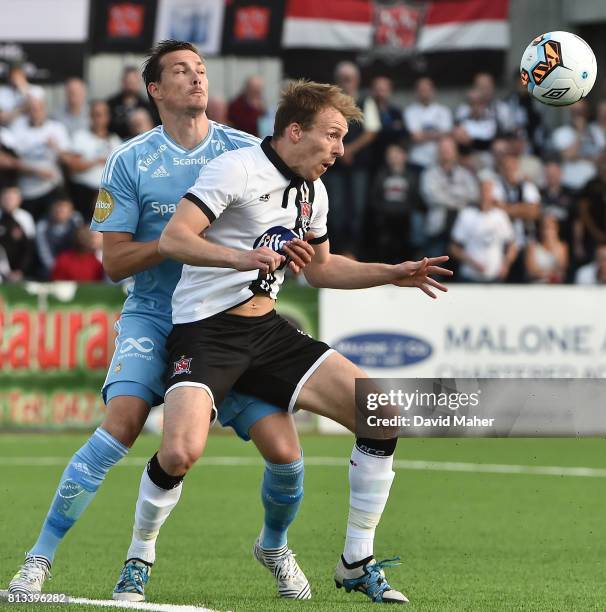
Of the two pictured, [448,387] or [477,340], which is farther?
[477,340]

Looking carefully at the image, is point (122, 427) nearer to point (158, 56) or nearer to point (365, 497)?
point (365, 497)

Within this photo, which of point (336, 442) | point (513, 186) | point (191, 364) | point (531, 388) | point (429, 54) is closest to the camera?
point (531, 388)

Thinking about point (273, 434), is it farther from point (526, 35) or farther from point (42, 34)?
point (526, 35)

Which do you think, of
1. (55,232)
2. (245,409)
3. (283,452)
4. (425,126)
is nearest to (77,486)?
(245,409)

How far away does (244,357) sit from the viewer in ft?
20.9

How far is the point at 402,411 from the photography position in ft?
20.0

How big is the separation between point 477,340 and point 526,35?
880cm

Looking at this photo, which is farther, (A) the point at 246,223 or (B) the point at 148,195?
(B) the point at 148,195

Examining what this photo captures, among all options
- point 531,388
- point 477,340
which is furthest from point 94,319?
point 531,388

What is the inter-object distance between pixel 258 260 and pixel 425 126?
537 inches

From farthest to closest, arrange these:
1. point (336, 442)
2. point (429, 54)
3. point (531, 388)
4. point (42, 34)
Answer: point (429, 54) < point (42, 34) < point (336, 442) < point (531, 388)

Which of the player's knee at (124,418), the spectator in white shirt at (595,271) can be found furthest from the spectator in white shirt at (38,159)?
the player's knee at (124,418)

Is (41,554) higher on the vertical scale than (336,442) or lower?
higher

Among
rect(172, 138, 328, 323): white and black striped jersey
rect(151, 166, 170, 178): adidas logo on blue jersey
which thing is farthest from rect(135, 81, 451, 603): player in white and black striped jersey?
rect(151, 166, 170, 178): adidas logo on blue jersey
